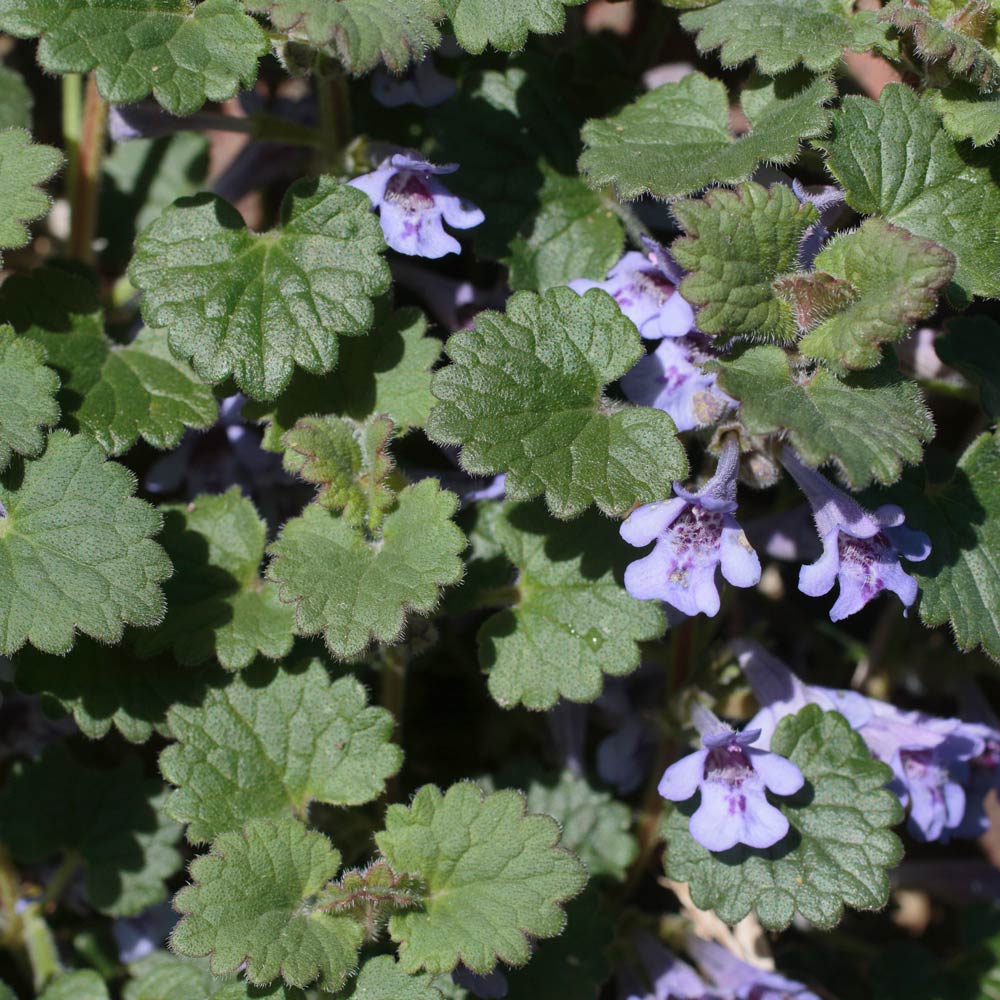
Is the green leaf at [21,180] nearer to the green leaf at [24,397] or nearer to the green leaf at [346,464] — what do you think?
the green leaf at [24,397]

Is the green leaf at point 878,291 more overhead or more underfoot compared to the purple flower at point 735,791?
more overhead

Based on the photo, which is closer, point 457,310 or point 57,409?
point 57,409

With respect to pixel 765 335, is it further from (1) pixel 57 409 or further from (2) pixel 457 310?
(1) pixel 57 409

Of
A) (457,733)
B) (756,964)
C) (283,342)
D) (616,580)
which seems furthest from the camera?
(457,733)

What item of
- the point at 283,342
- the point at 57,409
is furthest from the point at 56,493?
the point at 283,342

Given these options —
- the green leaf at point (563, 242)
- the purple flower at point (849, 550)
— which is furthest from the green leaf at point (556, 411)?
the green leaf at point (563, 242)

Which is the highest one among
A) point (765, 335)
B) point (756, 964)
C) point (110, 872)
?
point (765, 335)
